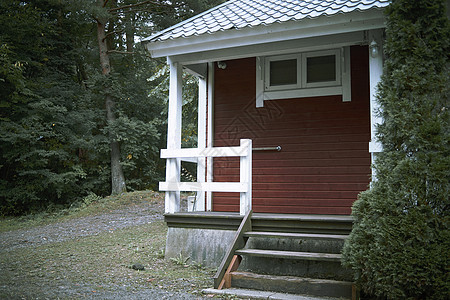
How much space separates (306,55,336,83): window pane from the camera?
6.30 metres

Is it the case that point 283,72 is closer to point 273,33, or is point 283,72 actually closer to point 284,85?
point 284,85

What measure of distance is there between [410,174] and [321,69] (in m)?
3.18

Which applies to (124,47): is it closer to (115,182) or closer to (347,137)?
(115,182)

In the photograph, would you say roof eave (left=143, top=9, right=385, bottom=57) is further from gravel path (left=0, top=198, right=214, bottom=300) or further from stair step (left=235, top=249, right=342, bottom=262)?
gravel path (left=0, top=198, right=214, bottom=300)

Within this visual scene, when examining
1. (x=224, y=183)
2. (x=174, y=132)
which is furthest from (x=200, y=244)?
(x=174, y=132)

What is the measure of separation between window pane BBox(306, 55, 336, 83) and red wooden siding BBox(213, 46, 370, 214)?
294 mm

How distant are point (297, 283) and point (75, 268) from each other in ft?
9.90

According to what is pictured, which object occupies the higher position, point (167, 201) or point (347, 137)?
point (347, 137)

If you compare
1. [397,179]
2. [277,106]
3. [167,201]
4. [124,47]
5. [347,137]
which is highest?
[124,47]

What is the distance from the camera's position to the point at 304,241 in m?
4.92

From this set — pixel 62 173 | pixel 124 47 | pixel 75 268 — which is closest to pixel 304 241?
pixel 75 268

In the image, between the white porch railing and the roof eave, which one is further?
the white porch railing

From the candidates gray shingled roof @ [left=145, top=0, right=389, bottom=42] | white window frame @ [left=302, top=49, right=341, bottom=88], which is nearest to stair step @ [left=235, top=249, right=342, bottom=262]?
gray shingled roof @ [left=145, top=0, right=389, bottom=42]

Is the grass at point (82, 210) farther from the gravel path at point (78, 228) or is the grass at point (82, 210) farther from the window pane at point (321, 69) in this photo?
the window pane at point (321, 69)
